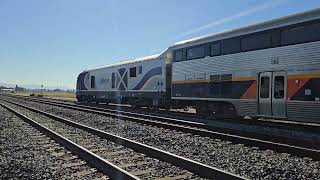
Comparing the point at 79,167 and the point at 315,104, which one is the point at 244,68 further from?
the point at 79,167

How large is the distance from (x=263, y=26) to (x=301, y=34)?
2.08 meters

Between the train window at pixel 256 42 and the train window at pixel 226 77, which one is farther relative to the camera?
the train window at pixel 226 77

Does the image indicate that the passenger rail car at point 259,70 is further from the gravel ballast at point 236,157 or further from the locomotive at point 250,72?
the gravel ballast at point 236,157

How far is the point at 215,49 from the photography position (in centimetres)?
1761

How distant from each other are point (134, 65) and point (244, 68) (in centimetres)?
1386

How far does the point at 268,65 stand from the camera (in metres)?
14.4

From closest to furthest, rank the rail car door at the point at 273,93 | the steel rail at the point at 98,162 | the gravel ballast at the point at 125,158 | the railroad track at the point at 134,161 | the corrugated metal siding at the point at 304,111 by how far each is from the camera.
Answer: the steel rail at the point at 98,162
the railroad track at the point at 134,161
the gravel ballast at the point at 125,158
the corrugated metal siding at the point at 304,111
the rail car door at the point at 273,93

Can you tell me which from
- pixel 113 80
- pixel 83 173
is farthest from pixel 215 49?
pixel 113 80

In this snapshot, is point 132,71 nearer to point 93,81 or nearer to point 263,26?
point 93,81

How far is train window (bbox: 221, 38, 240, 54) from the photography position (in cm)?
1619

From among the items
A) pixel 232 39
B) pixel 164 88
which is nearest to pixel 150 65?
pixel 164 88

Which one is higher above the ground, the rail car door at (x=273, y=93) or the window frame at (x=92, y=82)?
the window frame at (x=92, y=82)

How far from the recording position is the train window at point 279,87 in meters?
13.8

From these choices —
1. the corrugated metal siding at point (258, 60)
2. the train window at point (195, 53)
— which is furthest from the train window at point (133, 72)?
the train window at point (195, 53)
